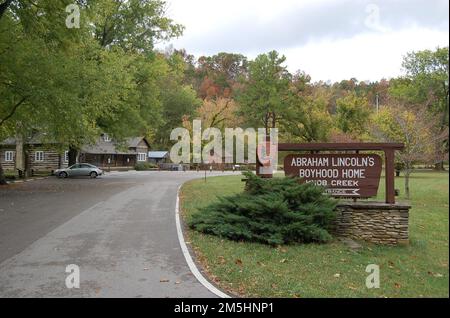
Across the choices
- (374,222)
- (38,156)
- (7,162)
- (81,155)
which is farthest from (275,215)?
(81,155)

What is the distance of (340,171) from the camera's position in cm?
1209

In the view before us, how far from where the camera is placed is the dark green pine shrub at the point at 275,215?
10664mm

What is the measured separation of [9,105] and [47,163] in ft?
116

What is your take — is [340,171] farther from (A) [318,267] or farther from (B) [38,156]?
(B) [38,156]

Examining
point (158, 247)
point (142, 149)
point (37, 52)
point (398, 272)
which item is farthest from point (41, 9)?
point (142, 149)

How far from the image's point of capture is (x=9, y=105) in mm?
24828

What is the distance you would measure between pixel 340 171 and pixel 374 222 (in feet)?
5.42

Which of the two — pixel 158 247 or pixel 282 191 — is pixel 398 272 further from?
pixel 158 247

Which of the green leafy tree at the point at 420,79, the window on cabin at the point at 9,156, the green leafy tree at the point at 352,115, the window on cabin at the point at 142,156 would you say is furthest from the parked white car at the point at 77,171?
the green leafy tree at the point at 420,79

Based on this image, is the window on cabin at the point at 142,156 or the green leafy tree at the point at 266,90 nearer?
the green leafy tree at the point at 266,90

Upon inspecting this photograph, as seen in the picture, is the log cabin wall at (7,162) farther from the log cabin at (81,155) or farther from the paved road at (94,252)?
the paved road at (94,252)

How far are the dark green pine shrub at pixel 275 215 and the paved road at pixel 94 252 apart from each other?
1.48m
